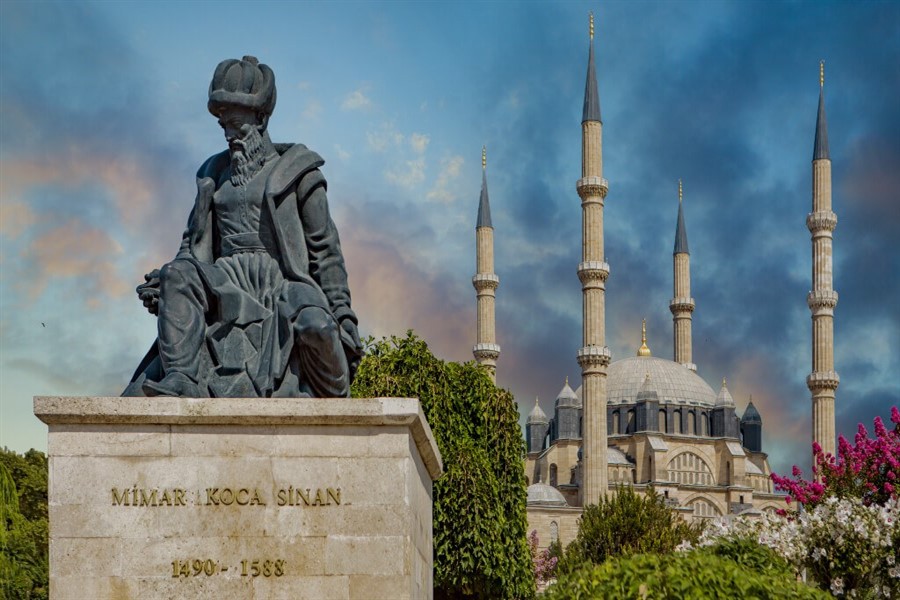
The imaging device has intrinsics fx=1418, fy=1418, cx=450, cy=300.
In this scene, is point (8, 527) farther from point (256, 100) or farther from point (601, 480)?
point (601, 480)

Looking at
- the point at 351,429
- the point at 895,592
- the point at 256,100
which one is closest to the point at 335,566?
the point at 351,429

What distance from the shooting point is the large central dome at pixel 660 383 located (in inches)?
3521

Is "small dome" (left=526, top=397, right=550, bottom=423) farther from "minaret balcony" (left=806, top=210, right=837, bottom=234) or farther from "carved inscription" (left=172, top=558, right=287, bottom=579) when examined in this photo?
"carved inscription" (left=172, top=558, right=287, bottom=579)

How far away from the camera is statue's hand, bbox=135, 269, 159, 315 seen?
780 cm

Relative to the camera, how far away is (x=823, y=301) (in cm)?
6147

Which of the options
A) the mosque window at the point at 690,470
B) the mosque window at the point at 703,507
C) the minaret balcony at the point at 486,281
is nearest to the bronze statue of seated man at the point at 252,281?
the minaret balcony at the point at 486,281

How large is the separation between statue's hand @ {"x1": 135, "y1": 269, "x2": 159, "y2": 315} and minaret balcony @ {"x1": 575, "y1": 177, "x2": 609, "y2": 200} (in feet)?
173

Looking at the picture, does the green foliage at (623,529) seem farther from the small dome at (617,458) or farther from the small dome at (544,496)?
the small dome at (617,458)

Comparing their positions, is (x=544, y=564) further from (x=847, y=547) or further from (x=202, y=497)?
(x=202, y=497)

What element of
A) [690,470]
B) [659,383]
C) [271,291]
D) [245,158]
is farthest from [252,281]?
[690,470]

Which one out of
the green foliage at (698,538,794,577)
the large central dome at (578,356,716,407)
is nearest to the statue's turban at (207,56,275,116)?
the green foliage at (698,538,794,577)

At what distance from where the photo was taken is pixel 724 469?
298 feet

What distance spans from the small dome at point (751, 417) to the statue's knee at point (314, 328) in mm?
91632

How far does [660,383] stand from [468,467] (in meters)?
66.8
